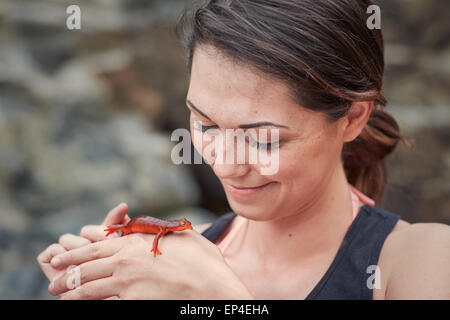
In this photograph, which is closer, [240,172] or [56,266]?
[240,172]

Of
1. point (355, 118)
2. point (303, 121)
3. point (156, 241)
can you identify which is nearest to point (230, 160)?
point (303, 121)

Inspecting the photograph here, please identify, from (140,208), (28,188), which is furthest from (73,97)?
(140,208)

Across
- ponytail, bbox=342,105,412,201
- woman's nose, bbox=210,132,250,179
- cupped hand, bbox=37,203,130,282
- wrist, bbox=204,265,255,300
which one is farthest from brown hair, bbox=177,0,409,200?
cupped hand, bbox=37,203,130,282

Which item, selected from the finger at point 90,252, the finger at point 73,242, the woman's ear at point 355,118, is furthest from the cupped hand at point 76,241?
the woman's ear at point 355,118

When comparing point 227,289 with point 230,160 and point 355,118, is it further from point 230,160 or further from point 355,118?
point 355,118

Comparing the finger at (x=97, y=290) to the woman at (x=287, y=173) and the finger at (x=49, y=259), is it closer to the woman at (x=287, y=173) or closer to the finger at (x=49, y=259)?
the woman at (x=287, y=173)

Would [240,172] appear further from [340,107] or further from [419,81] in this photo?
[419,81]
